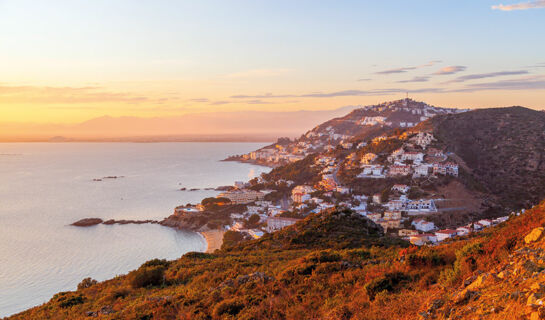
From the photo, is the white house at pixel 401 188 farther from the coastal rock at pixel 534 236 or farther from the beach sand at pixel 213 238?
the coastal rock at pixel 534 236

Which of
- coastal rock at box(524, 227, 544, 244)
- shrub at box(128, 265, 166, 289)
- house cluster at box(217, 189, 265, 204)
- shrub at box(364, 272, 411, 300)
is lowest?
house cluster at box(217, 189, 265, 204)

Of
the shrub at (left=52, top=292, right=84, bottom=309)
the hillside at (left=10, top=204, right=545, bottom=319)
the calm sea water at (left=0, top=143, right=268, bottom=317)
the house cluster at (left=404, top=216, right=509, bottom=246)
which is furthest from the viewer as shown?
the calm sea water at (left=0, top=143, right=268, bottom=317)

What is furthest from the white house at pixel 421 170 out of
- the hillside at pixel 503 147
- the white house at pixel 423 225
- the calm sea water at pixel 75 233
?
the calm sea water at pixel 75 233

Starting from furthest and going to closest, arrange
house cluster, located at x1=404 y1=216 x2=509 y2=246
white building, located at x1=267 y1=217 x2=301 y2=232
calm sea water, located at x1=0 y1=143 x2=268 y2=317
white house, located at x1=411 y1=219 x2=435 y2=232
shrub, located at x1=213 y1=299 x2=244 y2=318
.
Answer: white building, located at x1=267 y1=217 x2=301 y2=232 → white house, located at x1=411 y1=219 x2=435 y2=232 → calm sea water, located at x1=0 y1=143 x2=268 y2=317 → house cluster, located at x1=404 y1=216 x2=509 y2=246 → shrub, located at x1=213 y1=299 x2=244 y2=318

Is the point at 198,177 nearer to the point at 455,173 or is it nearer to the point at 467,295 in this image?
the point at 455,173

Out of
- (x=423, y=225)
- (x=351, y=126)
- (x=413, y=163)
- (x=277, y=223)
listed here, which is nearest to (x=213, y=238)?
(x=277, y=223)

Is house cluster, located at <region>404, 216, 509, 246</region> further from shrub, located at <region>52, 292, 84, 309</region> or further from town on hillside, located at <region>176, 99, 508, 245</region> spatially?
shrub, located at <region>52, 292, 84, 309</region>

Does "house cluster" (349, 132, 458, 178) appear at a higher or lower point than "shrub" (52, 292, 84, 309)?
lower

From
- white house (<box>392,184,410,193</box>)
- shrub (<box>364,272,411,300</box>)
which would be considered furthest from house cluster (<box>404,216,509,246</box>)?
shrub (<box>364,272,411,300</box>)
